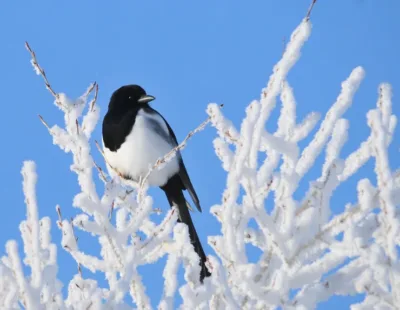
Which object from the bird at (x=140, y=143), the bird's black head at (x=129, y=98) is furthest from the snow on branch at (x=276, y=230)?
the bird's black head at (x=129, y=98)

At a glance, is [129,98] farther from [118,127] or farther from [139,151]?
[139,151]

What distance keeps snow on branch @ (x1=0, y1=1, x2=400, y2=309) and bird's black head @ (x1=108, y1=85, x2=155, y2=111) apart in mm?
3782

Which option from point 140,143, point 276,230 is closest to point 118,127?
point 140,143

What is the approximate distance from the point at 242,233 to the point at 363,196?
45 cm

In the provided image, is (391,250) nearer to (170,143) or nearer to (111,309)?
(111,309)

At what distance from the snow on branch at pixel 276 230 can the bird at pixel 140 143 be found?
3.20 metres

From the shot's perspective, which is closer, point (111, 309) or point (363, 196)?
point (363, 196)

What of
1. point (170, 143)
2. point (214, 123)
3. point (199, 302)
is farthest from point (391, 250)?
point (170, 143)

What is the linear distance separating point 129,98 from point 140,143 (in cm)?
63

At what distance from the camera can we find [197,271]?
2.76m

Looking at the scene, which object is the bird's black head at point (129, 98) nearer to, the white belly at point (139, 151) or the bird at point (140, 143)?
the bird at point (140, 143)

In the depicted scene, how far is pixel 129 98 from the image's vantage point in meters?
6.80

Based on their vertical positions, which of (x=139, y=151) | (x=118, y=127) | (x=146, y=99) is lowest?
(x=139, y=151)

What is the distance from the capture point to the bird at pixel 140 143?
636 centimetres
